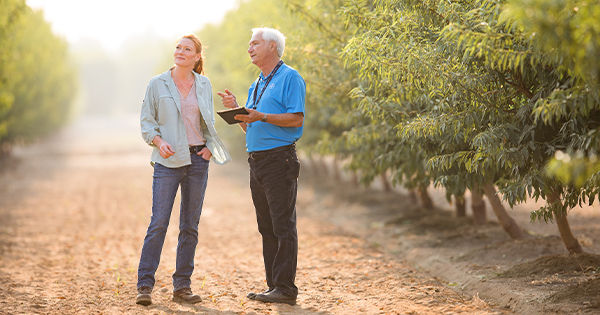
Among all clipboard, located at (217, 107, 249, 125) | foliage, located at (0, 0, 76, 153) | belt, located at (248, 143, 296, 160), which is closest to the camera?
clipboard, located at (217, 107, 249, 125)

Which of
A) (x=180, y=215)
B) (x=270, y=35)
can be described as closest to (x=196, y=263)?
(x=180, y=215)

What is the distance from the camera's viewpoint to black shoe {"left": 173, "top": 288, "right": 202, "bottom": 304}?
5.66m

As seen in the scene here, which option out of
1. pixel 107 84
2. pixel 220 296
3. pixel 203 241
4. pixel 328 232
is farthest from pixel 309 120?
pixel 107 84

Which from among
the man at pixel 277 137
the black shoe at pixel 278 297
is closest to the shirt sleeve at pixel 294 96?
the man at pixel 277 137

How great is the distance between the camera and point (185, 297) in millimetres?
5660

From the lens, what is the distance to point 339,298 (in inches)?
234

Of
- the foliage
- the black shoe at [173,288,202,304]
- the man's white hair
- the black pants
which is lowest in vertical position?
the black shoe at [173,288,202,304]

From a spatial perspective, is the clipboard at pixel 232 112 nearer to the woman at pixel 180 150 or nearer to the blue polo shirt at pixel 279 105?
the blue polo shirt at pixel 279 105

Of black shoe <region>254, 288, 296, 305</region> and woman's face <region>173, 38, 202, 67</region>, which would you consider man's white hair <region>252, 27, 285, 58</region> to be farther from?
black shoe <region>254, 288, 296, 305</region>

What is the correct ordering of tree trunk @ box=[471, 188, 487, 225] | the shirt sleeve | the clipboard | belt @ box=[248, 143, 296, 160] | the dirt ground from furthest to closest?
tree trunk @ box=[471, 188, 487, 225] → the dirt ground → belt @ box=[248, 143, 296, 160] → the shirt sleeve → the clipboard

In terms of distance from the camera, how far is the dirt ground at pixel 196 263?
18.4 feet

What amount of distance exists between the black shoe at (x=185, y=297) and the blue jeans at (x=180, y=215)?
4 cm

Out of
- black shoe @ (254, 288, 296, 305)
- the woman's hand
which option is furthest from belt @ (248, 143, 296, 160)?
black shoe @ (254, 288, 296, 305)

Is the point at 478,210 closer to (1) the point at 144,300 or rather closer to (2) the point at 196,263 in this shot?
(2) the point at 196,263
